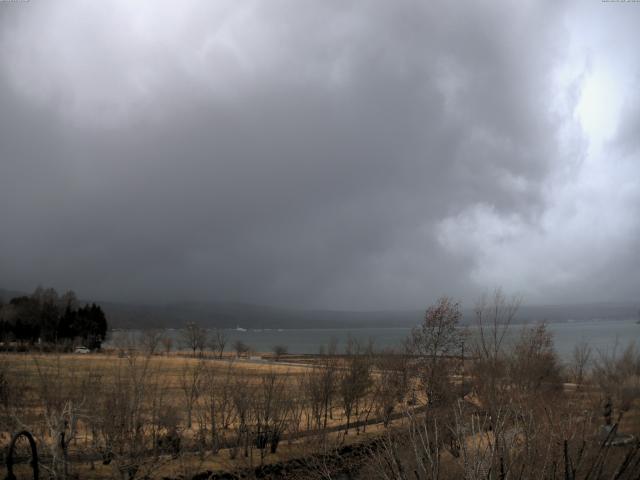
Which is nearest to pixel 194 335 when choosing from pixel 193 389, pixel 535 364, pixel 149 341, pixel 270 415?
pixel 149 341

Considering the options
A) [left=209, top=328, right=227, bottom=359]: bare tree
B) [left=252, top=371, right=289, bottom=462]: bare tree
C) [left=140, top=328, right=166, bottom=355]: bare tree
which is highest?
[left=140, top=328, right=166, bottom=355]: bare tree

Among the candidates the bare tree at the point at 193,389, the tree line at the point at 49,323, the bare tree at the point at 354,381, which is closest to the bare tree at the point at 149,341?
the bare tree at the point at 193,389

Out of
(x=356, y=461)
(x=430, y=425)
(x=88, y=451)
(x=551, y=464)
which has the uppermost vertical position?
(x=551, y=464)

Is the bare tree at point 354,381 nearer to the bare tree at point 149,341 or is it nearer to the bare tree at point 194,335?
the bare tree at point 149,341

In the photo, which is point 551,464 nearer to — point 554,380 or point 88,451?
point 88,451

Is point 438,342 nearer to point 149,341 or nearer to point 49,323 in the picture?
point 149,341

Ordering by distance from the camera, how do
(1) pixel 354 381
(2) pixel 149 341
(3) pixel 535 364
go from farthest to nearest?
(2) pixel 149 341, (1) pixel 354 381, (3) pixel 535 364

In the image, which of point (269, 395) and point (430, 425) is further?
point (269, 395)

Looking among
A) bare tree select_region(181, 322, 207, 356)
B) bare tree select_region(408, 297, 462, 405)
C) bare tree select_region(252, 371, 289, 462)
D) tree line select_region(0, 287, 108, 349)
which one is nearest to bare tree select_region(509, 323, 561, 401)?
bare tree select_region(408, 297, 462, 405)

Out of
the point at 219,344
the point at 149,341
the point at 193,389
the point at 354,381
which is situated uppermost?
the point at 149,341

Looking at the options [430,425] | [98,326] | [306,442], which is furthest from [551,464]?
[98,326]

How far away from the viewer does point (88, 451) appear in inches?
1166

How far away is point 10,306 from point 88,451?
423 feet

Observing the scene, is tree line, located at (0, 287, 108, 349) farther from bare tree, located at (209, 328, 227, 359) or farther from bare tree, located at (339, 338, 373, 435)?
bare tree, located at (339, 338, 373, 435)
